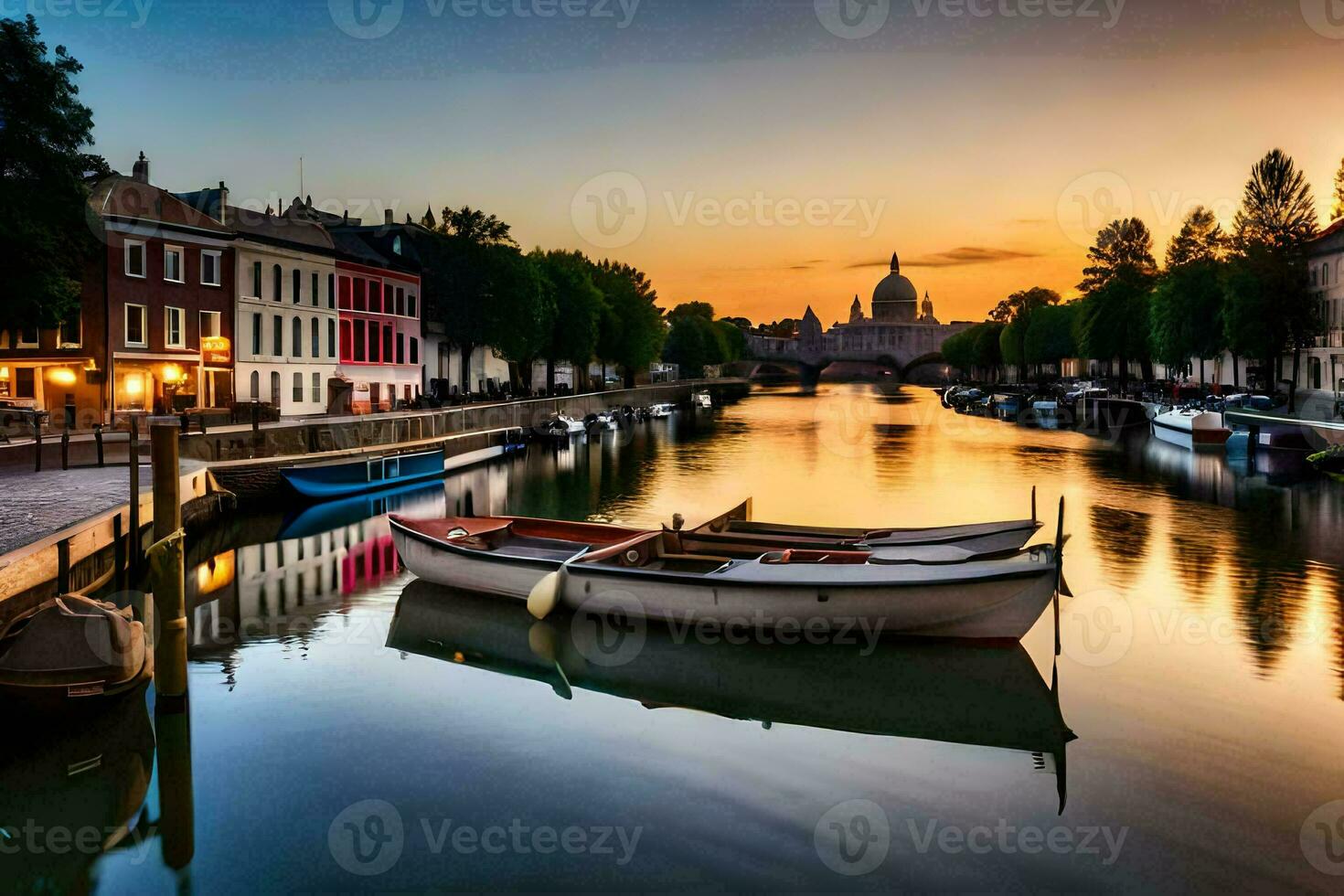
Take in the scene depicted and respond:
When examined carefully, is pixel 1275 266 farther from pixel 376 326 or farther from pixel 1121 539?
pixel 376 326

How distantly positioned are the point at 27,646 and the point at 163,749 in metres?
2.01

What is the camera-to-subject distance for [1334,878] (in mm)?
9453

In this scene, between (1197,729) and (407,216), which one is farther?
(407,216)

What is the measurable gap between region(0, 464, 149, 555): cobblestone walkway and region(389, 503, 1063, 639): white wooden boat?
6868mm

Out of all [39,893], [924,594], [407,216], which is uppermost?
[407,216]

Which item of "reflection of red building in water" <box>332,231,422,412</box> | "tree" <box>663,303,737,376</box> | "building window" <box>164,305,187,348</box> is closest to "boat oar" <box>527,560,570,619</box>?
"building window" <box>164,305,187,348</box>

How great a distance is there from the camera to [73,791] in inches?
444

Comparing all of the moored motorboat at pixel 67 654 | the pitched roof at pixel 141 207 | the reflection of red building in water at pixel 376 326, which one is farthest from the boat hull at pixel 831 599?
the reflection of red building in water at pixel 376 326

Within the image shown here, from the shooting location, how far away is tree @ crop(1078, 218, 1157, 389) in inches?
3457

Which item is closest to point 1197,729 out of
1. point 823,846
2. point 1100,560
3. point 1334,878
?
point 1334,878

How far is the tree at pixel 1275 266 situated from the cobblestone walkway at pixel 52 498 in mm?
57866

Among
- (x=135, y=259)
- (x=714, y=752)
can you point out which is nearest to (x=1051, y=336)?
(x=135, y=259)

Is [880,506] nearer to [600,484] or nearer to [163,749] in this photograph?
[600,484]

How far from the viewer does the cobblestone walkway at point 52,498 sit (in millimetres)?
17453
